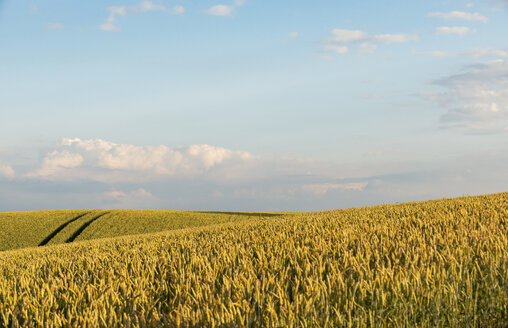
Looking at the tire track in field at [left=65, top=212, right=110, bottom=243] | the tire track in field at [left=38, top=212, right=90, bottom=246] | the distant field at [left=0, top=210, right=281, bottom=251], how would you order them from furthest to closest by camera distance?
1. the tire track in field at [left=65, top=212, right=110, bottom=243]
2. the distant field at [left=0, top=210, right=281, bottom=251]
3. the tire track in field at [left=38, top=212, right=90, bottom=246]

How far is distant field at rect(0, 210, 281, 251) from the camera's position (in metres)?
29.0

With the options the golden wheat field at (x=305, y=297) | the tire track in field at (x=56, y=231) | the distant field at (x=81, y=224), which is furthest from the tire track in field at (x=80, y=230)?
the golden wheat field at (x=305, y=297)

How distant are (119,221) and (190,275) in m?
30.2

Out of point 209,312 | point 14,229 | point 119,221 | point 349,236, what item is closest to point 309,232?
point 349,236

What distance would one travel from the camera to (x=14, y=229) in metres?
31.1

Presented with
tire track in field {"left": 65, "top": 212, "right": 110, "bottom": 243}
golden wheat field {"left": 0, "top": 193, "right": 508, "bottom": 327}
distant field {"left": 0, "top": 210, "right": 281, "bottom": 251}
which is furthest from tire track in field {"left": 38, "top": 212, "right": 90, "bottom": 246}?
golden wheat field {"left": 0, "top": 193, "right": 508, "bottom": 327}

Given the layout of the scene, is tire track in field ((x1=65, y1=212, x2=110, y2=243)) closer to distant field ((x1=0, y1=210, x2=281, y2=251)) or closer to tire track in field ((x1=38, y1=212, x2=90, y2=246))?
distant field ((x1=0, y1=210, x2=281, y2=251))

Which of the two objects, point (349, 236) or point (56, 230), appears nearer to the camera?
point (349, 236)

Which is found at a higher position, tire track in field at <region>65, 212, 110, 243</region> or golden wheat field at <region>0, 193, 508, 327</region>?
golden wheat field at <region>0, 193, 508, 327</region>

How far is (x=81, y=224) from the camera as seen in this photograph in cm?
3212

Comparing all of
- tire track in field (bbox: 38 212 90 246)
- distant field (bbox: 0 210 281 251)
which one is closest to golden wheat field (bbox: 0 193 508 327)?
distant field (bbox: 0 210 281 251)

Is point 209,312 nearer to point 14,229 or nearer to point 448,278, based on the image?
point 448,278

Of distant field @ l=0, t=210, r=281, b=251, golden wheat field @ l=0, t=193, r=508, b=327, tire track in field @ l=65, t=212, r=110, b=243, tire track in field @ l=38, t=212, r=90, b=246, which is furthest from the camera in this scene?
tire track in field @ l=65, t=212, r=110, b=243

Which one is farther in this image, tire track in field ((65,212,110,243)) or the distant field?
tire track in field ((65,212,110,243))
